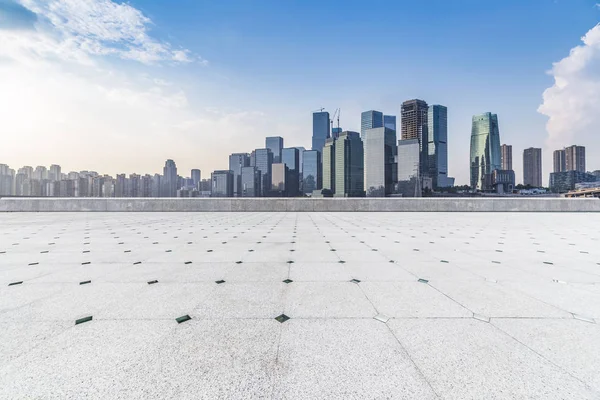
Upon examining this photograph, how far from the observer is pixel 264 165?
167875 millimetres

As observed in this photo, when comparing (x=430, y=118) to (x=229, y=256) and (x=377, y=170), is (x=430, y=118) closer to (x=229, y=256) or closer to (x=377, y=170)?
(x=377, y=170)

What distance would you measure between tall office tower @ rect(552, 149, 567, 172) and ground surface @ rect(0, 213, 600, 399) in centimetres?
25055

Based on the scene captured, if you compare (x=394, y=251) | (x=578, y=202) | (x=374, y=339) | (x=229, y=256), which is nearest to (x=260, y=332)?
(x=374, y=339)

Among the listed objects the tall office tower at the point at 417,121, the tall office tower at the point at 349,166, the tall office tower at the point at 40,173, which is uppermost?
the tall office tower at the point at 417,121

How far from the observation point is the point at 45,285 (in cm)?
390

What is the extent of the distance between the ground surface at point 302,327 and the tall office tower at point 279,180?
12506 centimetres

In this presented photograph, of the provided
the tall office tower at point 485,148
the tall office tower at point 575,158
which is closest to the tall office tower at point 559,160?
the tall office tower at point 575,158

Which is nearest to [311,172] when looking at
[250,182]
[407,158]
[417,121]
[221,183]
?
[250,182]

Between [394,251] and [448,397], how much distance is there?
4.60 meters

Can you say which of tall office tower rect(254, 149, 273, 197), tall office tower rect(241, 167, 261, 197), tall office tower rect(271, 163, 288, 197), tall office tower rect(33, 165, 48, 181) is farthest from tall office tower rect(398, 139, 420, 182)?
tall office tower rect(33, 165, 48, 181)

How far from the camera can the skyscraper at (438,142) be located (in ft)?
555

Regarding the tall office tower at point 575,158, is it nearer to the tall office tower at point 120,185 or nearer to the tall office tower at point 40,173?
the tall office tower at point 120,185

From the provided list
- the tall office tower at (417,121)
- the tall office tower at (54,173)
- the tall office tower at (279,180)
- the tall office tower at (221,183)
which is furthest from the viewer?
the tall office tower at (417,121)

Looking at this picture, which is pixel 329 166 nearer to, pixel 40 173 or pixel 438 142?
pixel 438 142
